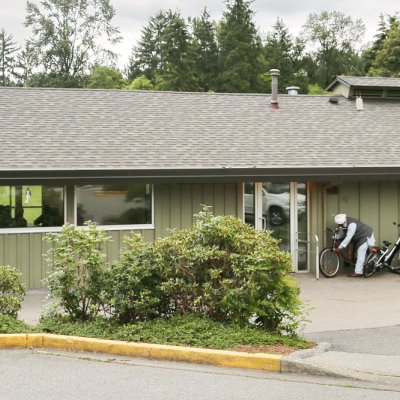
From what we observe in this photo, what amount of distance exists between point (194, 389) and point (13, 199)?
9009mm

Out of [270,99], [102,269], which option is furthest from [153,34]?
[102,269]

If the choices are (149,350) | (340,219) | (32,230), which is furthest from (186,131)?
(149,350)

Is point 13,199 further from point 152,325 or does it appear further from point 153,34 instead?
point 153,34

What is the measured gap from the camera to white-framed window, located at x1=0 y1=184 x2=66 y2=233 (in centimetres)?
1441

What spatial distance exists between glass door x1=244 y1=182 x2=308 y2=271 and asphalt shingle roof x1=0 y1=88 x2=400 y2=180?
0.85 meters

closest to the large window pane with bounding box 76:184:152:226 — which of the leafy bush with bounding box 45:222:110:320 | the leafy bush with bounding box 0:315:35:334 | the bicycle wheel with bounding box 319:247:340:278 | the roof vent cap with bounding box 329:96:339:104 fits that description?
the bicycle wheel with bounding box 319:247:340:278

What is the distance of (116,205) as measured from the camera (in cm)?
1502

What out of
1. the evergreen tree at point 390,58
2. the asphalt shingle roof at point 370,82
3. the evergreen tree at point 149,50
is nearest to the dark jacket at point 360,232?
the asphalt shingle roof at point 370,82

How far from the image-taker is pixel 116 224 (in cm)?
1501

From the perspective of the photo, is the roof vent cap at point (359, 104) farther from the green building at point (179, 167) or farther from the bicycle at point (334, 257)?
the bicycle at point (334, 257)

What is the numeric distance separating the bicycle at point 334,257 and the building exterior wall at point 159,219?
2133mm

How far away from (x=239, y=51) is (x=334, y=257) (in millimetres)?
47545

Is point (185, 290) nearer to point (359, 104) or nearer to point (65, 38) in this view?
point (359, 104)

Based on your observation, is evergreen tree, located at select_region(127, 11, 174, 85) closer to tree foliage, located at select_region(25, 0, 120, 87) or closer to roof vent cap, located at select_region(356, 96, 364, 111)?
tree foliage, located at select_region(25, 0, 120, 87)
